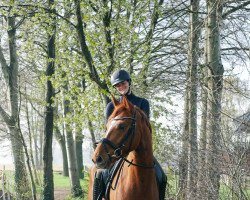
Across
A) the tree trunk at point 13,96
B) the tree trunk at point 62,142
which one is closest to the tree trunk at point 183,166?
the tree trunk at point 13,96

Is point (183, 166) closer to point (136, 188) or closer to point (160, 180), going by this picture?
point (160, 180)

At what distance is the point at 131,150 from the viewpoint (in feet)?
16.9

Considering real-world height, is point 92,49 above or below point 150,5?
below

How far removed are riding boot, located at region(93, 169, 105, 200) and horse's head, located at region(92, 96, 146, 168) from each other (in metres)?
1.38

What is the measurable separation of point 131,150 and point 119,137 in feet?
0.91

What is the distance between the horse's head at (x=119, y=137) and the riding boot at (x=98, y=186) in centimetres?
138

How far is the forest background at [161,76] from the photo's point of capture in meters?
6.92

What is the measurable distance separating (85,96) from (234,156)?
695 cm

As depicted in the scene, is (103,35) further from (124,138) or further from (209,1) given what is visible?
(124,138)

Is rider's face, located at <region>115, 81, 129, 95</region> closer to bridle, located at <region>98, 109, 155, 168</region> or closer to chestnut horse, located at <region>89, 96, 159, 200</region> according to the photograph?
chestnut horse, located at <region>89, 96, 159, 200</region>

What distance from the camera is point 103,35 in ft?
40.1

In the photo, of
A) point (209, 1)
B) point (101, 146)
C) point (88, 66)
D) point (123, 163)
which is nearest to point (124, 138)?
point (101, 146)

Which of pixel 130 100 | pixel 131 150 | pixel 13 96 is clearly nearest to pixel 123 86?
pixel 130 100

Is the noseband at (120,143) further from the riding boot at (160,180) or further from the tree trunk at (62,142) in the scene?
the tree trunk at (62,142)
